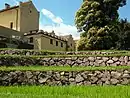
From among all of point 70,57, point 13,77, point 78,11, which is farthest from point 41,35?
point 13,77

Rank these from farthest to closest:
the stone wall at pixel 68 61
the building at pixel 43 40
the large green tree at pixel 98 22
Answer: the building at pixel 43 40
the large green tree at pixel 98 22
the stone wall at pixel 68 61

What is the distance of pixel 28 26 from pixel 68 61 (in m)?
41.6

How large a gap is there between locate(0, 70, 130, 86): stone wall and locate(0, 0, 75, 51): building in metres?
38.8

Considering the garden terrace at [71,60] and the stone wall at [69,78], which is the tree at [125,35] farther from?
the stone wall at [69,78]

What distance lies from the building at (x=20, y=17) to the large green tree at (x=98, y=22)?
19.8 m

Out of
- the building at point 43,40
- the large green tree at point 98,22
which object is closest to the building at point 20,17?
the building at point 43,40

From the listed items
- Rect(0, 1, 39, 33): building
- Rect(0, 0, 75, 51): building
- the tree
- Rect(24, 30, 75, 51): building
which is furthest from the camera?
Rect(0, 1, 39, 33): building

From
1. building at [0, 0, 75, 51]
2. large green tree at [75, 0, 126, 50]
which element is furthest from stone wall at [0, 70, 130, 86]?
building at [0, 0, 75, 51]

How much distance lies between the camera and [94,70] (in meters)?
15.2

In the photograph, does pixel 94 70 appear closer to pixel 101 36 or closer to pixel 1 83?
pixel 1 83

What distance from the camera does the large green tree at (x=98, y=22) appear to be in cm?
3897

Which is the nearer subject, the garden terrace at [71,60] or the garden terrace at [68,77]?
the garden terrace at [68,77]

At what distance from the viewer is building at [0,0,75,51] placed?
5647 cm

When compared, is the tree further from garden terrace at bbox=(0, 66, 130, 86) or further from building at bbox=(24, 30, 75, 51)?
garden terrace at bbox=(0, 66, 130, 86)
